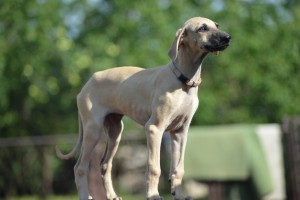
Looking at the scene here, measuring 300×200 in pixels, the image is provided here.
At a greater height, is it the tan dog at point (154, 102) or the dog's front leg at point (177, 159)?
the tan dog at point (154, 102)

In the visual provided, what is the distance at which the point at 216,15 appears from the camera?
19.9 metres

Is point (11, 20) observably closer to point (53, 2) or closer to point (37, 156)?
point (53, 2)

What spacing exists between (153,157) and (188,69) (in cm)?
59

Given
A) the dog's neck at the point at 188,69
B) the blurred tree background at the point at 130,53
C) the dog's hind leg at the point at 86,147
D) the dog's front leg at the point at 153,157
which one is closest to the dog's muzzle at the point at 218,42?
the dog's neck at the point at 188,69

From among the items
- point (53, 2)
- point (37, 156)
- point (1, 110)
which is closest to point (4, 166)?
point (37, 156)

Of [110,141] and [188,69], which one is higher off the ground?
[188,69]

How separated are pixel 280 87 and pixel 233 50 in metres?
1.56

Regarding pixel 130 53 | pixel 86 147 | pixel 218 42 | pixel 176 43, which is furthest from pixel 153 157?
pixel 130 53

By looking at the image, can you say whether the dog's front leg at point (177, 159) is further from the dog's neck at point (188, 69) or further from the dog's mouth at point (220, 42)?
the dog's mouth at point (220, 42)

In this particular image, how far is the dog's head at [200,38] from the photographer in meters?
4.68

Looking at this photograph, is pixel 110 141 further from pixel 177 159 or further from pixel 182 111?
pixel 182 111

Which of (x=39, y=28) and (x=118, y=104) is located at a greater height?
(x=39, y=28)

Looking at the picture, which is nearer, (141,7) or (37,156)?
(37,156)

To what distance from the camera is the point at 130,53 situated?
62.8 ft
